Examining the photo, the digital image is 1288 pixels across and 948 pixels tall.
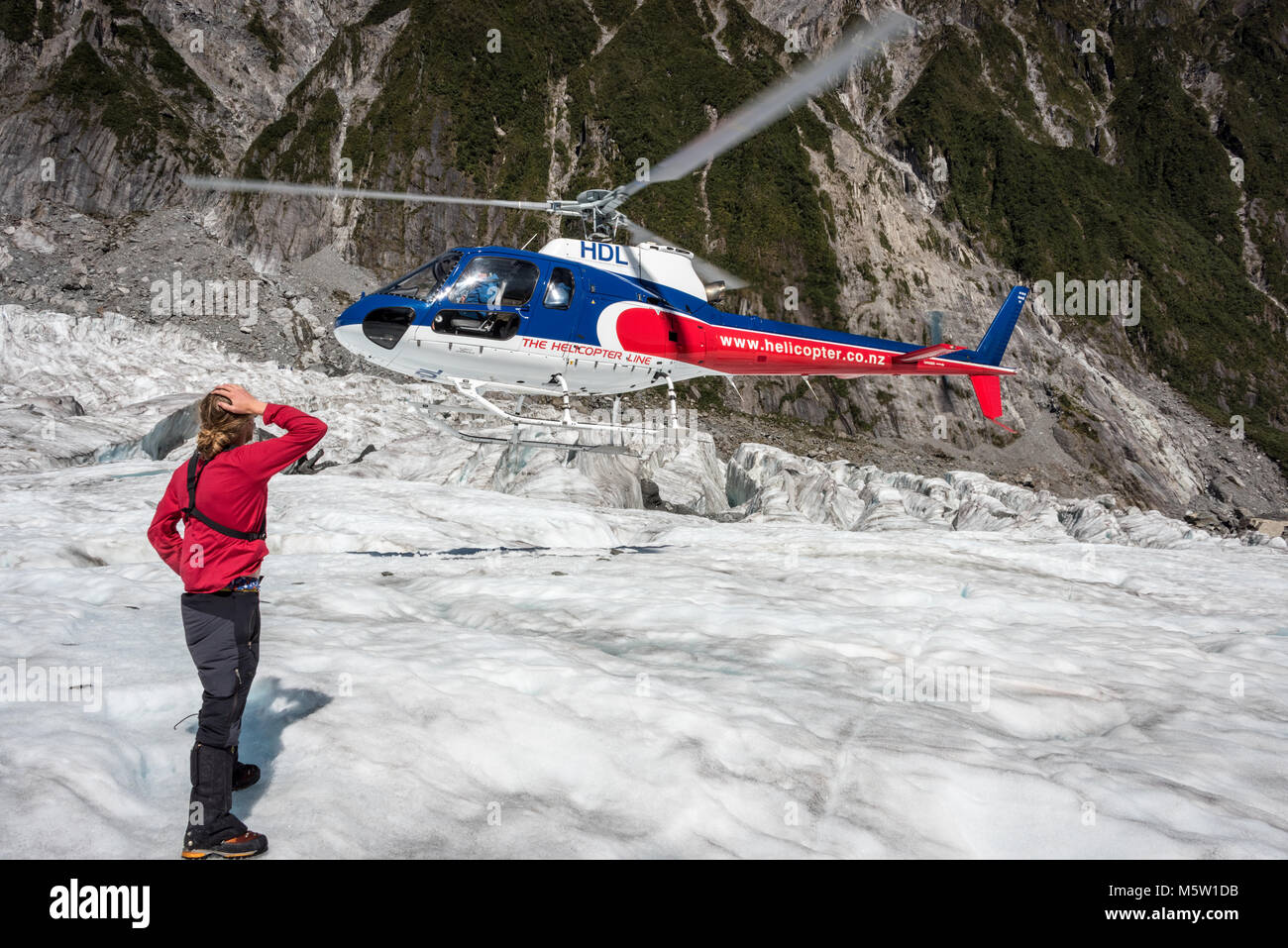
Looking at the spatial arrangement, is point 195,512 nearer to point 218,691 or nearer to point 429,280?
point 218,691

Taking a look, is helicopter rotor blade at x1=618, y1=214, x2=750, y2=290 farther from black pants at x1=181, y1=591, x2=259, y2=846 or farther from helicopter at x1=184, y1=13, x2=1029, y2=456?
black pants at x1=181, y1=591, x2=259, y2=846

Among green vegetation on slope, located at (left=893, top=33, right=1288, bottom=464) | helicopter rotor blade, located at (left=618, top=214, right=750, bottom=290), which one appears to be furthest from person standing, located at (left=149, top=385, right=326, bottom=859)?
green vegetation on slope, located at (left=893, top=33, right=1288, bottom=464)

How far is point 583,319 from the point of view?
12.7 m

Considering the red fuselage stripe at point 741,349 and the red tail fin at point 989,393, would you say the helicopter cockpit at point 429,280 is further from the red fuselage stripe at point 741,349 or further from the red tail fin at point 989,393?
the red tail fin at point 989,393

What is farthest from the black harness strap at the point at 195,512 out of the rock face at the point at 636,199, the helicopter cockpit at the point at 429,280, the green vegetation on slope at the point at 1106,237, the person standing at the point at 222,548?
the green vegetation on slope at the point at 1106,237

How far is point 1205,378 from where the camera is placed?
101125mm

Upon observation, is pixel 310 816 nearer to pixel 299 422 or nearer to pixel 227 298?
pixel 299 422

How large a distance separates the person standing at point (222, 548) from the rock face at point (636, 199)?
56542 mm

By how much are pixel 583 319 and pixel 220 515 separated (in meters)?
9.67

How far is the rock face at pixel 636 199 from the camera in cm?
7006

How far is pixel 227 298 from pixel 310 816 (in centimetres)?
6652

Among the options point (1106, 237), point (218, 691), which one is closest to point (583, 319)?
point (218, 691)

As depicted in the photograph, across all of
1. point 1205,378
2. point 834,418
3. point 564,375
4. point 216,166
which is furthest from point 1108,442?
point 216,166

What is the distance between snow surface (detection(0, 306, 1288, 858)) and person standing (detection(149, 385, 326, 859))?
24.9 inches
